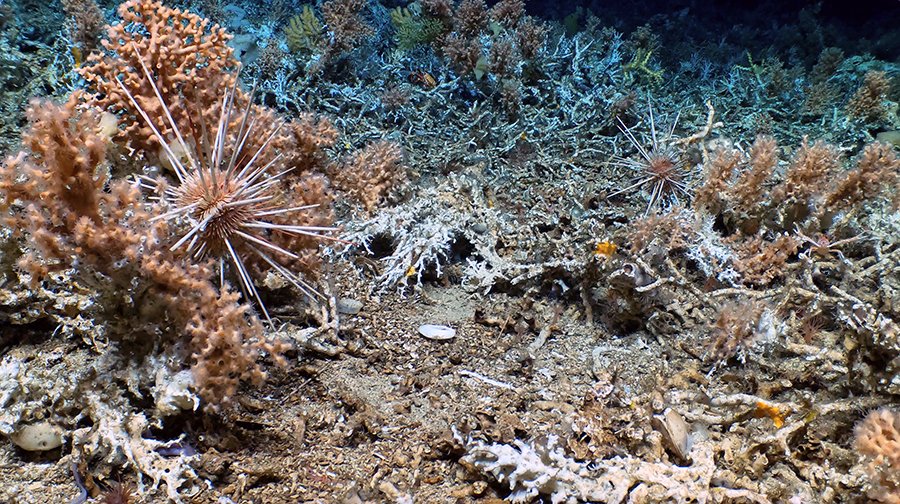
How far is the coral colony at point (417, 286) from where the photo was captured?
219cm

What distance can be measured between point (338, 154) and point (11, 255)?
7.71 feet

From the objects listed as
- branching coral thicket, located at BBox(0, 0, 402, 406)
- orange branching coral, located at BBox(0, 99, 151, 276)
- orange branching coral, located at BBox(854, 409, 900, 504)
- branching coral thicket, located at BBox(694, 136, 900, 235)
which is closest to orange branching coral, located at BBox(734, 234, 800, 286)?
branching coral thicket, located at BBox(694, 136, 900, 235)

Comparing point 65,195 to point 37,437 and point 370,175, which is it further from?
point 370,175

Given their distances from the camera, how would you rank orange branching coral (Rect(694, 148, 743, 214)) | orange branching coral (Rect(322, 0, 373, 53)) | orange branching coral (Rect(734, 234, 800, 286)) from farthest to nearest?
orange branching coral (Rect(322, 0, 373, 53)) → orange branching coral (Rect(694, 148, 743, 214)) → orange branching coral (Rect(734, 234, 800, 286))

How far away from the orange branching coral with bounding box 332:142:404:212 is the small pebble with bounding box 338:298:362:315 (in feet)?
2.69

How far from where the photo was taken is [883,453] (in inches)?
71.7

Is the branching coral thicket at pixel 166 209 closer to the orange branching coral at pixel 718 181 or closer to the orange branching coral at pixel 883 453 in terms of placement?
the orange branching coral at pixel 883 453

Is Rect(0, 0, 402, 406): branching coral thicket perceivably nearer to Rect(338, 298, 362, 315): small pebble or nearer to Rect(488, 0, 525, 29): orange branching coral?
Rect(338, 298, 362, 315): small pebble

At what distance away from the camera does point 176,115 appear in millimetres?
2986

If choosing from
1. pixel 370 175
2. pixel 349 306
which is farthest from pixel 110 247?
pixel 370 175

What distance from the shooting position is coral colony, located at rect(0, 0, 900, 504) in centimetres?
219

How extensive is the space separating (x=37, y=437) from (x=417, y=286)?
6.55ft

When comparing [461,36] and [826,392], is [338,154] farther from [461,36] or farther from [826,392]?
[826,392]

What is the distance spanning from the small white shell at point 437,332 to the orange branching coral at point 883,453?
188 centimetres
